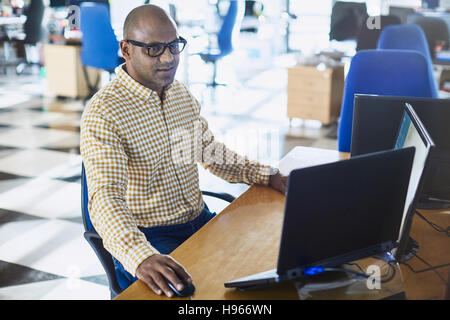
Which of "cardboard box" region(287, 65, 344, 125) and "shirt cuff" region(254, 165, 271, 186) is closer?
"shirt cuff" region(254, 165, 271, 186)

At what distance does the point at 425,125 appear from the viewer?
1580 millimetres

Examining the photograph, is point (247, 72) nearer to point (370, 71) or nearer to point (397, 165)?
point (370, 71)

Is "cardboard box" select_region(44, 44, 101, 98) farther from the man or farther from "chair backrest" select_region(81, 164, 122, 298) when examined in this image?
"chair backrest" select_region(81, 164, 122, 298)

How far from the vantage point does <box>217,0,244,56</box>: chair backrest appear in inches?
241

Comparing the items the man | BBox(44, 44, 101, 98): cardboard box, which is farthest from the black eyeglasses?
BBox(44, 44, 101, 98): cardboard box

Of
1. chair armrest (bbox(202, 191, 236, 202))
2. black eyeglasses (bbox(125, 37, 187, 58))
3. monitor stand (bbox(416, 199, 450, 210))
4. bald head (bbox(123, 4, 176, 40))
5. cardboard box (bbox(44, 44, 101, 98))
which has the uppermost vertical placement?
bald head (bbox(123, 4, 176, 40))

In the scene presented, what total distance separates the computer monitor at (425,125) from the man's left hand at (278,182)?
0.26 m

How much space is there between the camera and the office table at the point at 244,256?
120 cm

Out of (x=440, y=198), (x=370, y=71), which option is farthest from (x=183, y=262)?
(x=370, y=71)

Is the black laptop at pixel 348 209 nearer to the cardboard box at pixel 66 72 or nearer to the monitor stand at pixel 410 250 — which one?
the monitor stand at pixel 410 250

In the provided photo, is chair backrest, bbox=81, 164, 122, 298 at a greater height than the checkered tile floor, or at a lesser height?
greater

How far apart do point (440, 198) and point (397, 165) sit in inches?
23.2

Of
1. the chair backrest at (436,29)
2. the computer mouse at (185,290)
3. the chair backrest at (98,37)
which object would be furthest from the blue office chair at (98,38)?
the computer mouse at (185,290)

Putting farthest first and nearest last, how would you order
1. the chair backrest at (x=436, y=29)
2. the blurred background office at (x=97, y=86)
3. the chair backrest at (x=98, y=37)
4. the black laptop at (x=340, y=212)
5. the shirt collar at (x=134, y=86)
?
the chair backrest at (x=98, y=37), the chair backrest at (x=436, y=29), the blurred background office at (x=97, y=86), the shirt collar at (x=134, y=86), the black laptop at (x=340, y=212)
